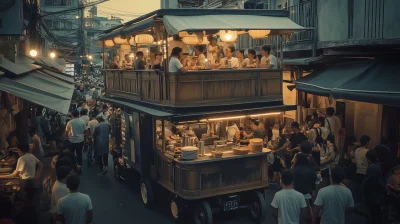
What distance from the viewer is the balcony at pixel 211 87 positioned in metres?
10.5

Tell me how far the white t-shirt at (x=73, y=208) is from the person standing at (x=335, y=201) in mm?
3812

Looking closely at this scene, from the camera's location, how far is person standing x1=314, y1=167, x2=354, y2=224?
6758 millimetres

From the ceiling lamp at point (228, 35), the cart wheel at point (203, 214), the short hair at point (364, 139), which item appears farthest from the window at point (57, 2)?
the short hair at point (364, 139)

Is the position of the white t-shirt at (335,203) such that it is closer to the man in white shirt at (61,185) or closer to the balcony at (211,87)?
the man in white shirt at (61,185)

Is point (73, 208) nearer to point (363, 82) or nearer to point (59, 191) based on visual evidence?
point (59, 191)

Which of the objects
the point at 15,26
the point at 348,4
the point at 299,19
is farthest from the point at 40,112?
the point at 348,4

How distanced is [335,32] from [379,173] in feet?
21.5

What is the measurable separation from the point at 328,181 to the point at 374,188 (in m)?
2.36

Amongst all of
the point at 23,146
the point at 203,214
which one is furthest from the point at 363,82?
the point at 23,146

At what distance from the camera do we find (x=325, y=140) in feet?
39.7

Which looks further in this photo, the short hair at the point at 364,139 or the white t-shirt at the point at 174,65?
the white t-shirt at the point at 174,65

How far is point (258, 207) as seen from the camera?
34.8 ft

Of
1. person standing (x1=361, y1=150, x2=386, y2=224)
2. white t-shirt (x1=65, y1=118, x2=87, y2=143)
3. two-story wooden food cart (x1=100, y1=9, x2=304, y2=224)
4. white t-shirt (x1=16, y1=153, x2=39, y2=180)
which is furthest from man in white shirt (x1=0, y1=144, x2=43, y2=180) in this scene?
person standing (x1=361, y1=150, x2=386, y2=224)

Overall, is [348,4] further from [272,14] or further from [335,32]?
[272,14]
